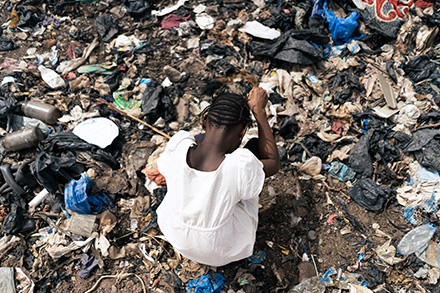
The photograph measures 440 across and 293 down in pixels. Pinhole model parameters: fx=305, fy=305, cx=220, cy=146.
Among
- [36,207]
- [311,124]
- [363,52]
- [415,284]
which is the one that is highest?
[363,52]

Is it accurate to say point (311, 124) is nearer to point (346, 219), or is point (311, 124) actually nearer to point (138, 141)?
point (346, 219)

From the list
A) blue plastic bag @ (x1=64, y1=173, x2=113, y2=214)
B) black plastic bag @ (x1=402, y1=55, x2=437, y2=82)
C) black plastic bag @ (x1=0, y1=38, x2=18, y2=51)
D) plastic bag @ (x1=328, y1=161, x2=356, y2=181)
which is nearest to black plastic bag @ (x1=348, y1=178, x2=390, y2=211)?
plastic bag @ (x1=328, y1=161, x2=356, y2=181)

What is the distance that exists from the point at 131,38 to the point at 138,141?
193cm

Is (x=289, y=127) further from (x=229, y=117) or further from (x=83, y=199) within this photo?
(x=83, y=199)

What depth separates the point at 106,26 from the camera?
4.88m

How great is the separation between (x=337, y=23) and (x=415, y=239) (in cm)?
295

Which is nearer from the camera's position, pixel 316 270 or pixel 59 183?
pixel 316 270

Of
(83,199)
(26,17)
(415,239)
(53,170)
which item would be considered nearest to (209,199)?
(83,199)

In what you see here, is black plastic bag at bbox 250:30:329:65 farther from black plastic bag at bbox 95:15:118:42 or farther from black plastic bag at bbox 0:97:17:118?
black plastic bag at bbox 0:97:17:118

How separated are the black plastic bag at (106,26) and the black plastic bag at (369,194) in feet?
13.6

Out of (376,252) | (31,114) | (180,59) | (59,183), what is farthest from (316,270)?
(31,114)

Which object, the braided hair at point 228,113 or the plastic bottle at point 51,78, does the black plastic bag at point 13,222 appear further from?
the braided hair at point 228,113

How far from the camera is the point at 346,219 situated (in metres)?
3.17

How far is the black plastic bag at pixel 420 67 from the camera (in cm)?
392
